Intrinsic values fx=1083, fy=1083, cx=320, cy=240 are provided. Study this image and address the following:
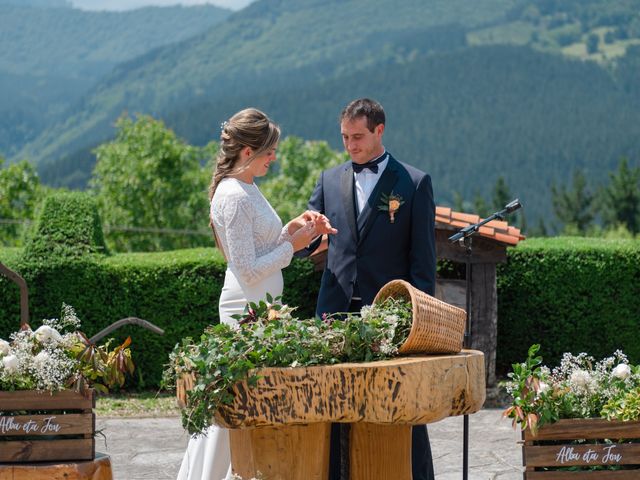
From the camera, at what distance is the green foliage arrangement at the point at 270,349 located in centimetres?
389

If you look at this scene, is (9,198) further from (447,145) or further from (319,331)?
(447,145)

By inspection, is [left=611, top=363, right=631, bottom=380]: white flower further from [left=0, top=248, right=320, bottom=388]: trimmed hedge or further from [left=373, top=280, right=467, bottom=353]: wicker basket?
[left=0, top=248, right=320, bottom=388]: trimmed hedge

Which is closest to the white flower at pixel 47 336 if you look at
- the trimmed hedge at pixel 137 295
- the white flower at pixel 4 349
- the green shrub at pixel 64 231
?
the white flower at pixel 4 349

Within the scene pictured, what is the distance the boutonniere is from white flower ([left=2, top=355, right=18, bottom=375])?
1835mm

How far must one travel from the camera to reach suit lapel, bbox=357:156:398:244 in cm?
516

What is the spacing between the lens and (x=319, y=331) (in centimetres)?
404

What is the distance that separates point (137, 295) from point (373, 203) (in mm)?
5307

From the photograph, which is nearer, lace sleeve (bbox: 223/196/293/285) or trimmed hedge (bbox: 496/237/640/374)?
lace sleeve (bbox: 223/196/293/285)

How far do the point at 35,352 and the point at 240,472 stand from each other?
969mm

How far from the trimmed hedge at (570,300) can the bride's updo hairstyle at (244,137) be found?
5647 millimetres

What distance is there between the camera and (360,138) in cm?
516

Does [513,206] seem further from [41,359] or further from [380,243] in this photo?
[41,359]

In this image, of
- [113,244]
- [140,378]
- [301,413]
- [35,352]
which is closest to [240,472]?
[301,413]

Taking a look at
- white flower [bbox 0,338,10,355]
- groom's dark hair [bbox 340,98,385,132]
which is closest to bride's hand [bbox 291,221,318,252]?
groom's dark hair [bbox 340,98,385,132]
